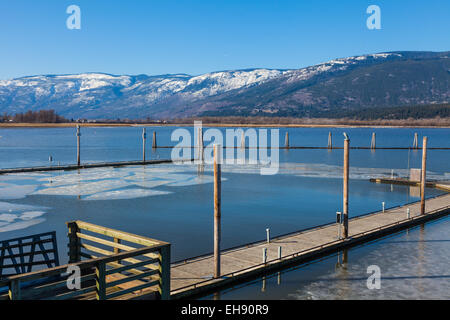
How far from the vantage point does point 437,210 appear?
31.4m

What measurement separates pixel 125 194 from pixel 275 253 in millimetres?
22705

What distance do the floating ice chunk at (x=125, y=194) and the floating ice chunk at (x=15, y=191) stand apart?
6018 mm

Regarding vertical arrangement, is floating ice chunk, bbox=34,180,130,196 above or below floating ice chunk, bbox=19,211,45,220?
above

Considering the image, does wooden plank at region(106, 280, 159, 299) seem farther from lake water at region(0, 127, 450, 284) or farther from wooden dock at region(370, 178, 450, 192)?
wooden dock at region(370, 178, 450, 192)

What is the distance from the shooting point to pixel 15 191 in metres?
41.2

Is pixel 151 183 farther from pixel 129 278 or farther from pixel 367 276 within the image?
pixel 129 278

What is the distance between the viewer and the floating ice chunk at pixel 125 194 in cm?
3878

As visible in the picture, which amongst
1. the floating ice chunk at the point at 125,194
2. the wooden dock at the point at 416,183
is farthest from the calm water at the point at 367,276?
the wooden dock at the point at 416,183

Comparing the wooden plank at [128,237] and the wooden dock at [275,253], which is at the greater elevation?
the wooden plank at [128,237]

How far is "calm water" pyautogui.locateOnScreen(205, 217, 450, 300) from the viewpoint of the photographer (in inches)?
682

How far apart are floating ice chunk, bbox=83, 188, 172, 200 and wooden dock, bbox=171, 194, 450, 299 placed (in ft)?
62.9
